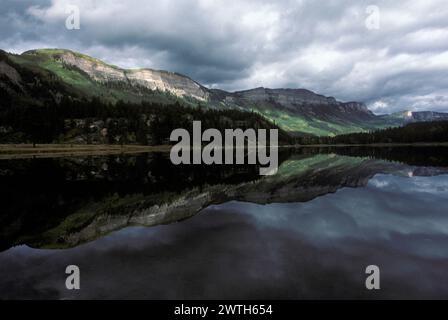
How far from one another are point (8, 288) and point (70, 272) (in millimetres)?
2529

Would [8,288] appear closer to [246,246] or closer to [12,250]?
[12,250]

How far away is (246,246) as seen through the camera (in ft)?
61.1

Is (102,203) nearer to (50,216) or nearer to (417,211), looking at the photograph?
(50,216)

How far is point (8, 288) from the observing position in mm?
12617

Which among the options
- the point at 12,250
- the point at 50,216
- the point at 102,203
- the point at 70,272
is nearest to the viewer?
the point at 70,272

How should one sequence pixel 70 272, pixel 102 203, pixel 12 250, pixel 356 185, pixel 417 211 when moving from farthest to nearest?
pixel 356 185 → pixel 102 203 → pixel 417 211 → pixel 12 250 → pixel 70 272

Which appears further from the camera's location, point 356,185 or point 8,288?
point 356,185

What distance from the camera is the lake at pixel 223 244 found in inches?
496

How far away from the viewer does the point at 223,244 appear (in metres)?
19.1

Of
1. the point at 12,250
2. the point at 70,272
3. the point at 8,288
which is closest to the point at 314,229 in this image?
the point at 70,272

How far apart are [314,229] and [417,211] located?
45.3 feet

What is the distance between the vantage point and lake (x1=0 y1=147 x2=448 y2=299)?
496 inches
